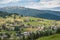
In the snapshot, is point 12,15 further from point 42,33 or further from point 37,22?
point 42,33

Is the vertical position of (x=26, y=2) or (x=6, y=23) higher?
(x=26, y=2)

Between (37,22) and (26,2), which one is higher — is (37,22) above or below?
below

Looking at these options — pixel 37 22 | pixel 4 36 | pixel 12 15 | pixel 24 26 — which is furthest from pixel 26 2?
pixel 4 36

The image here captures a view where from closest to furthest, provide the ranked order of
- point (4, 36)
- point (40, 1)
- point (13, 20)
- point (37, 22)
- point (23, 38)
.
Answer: point (23, 38) < point (4, 36) < point (37, 22) < point (13, 20) < point (40, 1)

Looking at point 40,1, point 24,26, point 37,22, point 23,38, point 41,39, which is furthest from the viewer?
point 40,1

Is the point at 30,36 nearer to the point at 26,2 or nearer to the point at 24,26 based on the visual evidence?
the point at 24,26

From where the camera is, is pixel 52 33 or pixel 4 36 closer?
pixel 52 33

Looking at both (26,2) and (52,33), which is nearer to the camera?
(52,33)

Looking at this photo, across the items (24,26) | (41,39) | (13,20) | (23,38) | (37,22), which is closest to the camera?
(41,39)

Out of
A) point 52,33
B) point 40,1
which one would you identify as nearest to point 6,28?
point 52,33
